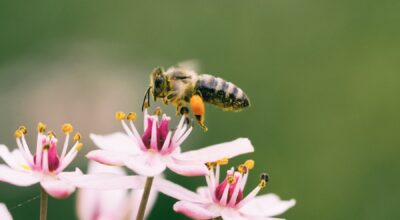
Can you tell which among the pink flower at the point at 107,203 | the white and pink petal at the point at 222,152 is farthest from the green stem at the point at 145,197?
the pink flower at the point at 107,203

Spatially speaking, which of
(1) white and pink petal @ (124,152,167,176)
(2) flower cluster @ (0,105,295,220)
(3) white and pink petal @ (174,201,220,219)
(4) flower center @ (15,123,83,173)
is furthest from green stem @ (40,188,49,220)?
(3) white and pink petal @ (174,201,220,219)

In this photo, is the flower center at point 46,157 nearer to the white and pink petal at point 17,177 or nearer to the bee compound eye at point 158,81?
the white and pink petal at point 17,177

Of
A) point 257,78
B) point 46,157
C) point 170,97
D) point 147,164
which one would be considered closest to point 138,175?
point 147,164

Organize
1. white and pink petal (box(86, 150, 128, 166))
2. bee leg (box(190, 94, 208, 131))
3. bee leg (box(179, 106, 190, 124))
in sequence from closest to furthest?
white and pink petal (box(86, 150, 128, 166)) < bee leg (box(190, 94, 208, 131)) < bee leg (box(179, 106, 190, 124))

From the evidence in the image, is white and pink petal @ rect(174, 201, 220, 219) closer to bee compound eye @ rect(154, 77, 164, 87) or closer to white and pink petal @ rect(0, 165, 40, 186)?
white and pink petal @ rect(0, 165, 40, 186)

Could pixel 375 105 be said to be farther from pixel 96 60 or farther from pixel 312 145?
pixel 96 60

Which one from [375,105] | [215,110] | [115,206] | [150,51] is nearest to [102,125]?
[215,110]
